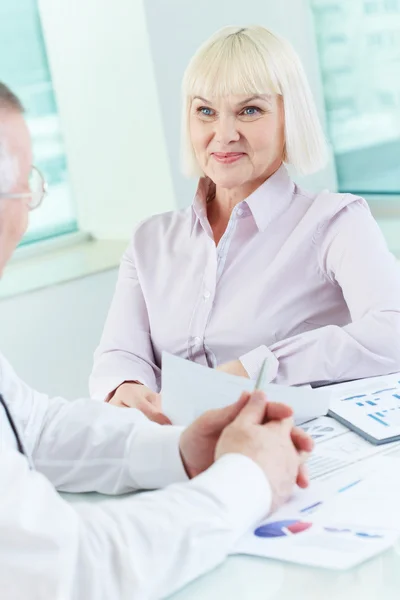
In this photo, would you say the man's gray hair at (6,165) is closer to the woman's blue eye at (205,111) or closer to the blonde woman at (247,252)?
the blonde woman at (247,252)

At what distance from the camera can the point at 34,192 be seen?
1.28 meters

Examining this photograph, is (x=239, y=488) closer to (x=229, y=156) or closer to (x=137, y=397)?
(x=137, y=397)

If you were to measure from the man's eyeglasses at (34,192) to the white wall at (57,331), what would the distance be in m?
1.87

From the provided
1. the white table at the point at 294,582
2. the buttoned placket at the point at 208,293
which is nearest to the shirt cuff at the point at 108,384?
the buttoned placket at the point at 208,293

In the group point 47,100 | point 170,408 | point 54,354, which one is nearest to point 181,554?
point 170,408

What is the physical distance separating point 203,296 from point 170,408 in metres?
0.60

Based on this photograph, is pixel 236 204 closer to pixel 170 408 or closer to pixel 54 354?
pixel 170 408

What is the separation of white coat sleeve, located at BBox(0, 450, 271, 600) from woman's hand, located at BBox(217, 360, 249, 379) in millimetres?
823

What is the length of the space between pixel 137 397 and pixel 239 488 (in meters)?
0.87

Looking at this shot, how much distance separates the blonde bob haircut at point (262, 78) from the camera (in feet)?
7.08

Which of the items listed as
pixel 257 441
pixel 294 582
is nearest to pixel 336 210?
pixel 257 441

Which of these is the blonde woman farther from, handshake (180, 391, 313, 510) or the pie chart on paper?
the pie chart on paper

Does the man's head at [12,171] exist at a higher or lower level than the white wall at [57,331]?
higher

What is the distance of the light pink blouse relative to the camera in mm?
1997
